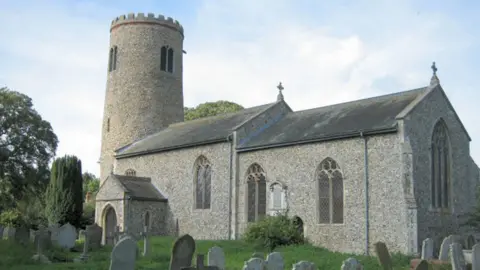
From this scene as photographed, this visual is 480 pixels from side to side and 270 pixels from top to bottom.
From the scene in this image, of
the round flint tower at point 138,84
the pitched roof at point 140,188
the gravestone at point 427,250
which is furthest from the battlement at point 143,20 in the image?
the gravestone at point 427,250

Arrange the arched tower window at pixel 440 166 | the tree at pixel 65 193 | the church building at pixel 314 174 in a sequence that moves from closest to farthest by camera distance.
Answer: the church building at pixel 314 174, the arched tower window at pixel 440 166, the tree at pixel 65 193

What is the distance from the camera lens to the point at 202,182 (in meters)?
28.4

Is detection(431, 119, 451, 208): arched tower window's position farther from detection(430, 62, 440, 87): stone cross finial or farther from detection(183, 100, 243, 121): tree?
detection(183, 100, 243, 121): tree

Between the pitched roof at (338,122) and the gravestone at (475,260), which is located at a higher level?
the pitched roof at (338,122)

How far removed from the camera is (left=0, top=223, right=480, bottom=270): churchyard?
41.4 ft

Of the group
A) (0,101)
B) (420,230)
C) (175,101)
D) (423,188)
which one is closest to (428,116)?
(423,188)

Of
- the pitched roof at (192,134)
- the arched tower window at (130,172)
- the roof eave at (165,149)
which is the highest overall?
the pitched roof at (192,134)

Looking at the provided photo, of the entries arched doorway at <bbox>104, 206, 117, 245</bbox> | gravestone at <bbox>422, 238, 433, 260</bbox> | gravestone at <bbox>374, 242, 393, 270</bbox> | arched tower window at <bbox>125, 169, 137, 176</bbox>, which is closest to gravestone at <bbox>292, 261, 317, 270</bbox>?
gravestone at <bbox>374, 242, 393, 270</bbox>

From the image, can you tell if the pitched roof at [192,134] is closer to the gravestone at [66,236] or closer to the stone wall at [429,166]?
the gravestone at [66,236]

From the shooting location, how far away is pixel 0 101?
121ft

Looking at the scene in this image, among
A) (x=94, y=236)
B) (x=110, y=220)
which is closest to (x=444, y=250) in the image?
(x=94, y=236)

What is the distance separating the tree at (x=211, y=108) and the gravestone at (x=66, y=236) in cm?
2889

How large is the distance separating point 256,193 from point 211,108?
2653 centimetres

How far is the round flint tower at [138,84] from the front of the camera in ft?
121
